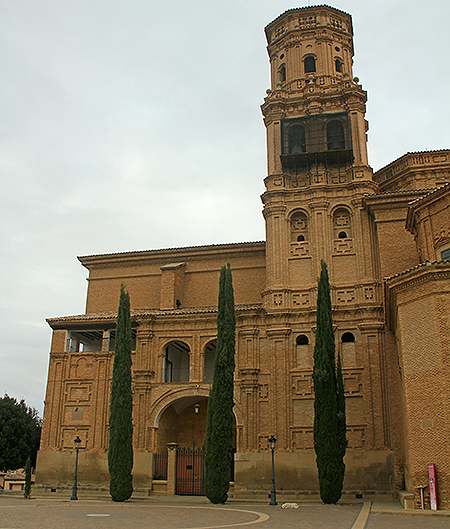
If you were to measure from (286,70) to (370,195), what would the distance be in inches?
411

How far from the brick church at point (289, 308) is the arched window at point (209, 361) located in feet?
0.38

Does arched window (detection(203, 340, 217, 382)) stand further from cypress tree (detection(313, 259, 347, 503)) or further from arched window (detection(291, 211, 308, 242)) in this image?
cypress tree (detection(313, 259, 347, 503))

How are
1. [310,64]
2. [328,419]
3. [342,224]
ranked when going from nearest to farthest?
[328,419] → [342,224] → [310,64]

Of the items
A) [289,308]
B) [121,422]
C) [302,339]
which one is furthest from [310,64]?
[121,422]

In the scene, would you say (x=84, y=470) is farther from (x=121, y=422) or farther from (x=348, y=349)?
(x=348, y=349)

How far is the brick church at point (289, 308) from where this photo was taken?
23.7 m

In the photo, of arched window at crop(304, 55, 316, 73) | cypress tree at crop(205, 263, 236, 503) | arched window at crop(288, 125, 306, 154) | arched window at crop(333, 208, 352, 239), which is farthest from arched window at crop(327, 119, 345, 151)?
cypress tree at crop(205, 263, 236, 503)

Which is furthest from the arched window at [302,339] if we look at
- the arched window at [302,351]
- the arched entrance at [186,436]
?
the arched entrance at [186,436]

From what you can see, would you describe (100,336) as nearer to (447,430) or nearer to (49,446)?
(49,446)

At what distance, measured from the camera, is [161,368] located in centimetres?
2703

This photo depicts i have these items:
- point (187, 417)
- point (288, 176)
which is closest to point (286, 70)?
point (288, 176)

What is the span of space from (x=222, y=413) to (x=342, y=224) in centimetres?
1164

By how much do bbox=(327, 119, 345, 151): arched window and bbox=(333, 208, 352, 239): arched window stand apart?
3.40 meters

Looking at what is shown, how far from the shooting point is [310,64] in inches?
1255
